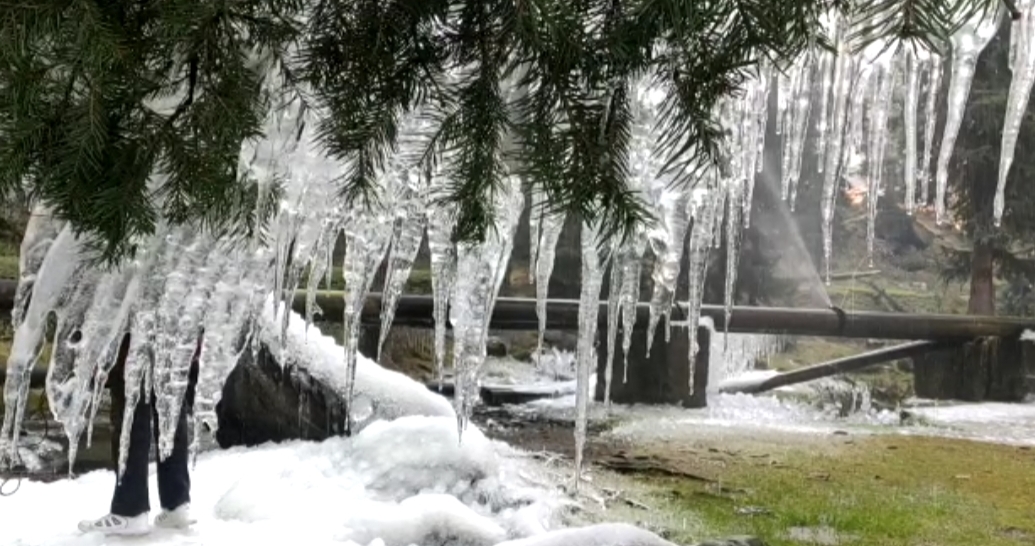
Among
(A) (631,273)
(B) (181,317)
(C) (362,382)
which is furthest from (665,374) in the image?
(B) (181,317)

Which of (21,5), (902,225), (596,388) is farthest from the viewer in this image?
(902,225)

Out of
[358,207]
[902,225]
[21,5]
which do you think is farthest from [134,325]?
[902,225]

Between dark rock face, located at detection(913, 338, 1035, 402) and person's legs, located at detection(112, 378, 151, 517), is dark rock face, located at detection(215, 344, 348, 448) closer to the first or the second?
person's legs, located at detection(112, 378, 151, 517)

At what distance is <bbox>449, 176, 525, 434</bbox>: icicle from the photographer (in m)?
2.23

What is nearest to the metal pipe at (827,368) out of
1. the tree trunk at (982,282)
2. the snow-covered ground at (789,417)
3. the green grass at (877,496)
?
the snow-covered ground at (789,417)

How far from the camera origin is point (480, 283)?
7.93ft

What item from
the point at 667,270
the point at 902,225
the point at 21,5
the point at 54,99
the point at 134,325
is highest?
the point at 902,225

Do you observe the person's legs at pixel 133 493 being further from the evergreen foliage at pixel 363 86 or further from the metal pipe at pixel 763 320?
the metal pipe at pixel 763 320

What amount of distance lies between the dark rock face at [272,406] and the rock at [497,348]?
6216 millimetres

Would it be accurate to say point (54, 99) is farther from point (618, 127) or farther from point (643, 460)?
point (643, 460)

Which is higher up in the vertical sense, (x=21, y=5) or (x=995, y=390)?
(x=21, y=5)

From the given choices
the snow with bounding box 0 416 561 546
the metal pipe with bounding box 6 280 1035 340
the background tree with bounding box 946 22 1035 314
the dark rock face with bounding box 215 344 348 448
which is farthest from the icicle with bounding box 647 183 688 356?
the background tree with bounding box 946 22 1035 314

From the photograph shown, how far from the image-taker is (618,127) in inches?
68.8

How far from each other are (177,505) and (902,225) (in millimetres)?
14568
